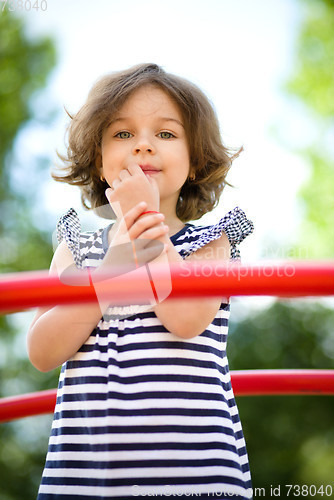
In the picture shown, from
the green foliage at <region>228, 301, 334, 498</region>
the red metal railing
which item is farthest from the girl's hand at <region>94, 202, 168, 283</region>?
the green foliage at <region>228, 301, 334, 498</region>

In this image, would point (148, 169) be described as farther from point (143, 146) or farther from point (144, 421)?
point (144, 421)

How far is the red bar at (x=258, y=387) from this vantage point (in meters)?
1.10

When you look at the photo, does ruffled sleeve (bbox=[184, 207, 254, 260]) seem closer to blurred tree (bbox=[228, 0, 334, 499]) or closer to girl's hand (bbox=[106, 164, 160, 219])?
girl's hand (bbox=[106, 164, 160, 219])

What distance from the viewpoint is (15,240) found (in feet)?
15.8

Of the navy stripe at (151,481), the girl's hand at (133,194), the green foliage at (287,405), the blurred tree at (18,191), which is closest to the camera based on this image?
the navy stripe at (151,481)

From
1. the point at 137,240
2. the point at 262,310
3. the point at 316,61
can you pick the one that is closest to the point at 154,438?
the point at 137,240

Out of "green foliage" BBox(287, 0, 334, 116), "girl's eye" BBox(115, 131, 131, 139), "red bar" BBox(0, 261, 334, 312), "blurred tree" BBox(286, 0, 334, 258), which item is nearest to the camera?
"red bar" BBox(0, 261, 334, 312)

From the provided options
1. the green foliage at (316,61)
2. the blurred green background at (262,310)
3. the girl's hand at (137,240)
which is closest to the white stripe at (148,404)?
the girl's hand at (137,240)

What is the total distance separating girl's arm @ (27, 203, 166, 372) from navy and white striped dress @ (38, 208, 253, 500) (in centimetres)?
3

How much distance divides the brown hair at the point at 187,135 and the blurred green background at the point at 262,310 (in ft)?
9.08

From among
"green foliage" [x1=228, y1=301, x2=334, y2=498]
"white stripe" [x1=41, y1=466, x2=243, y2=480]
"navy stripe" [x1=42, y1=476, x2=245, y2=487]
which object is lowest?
"navy stripe" [x1=42, y1=476, x2=245, y2=487]

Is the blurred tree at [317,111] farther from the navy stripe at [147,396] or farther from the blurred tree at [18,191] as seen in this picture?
the navy stripe at [147,396]

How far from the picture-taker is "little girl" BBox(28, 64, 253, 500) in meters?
0.82

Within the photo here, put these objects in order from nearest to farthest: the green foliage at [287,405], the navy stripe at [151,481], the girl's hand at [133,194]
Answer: the navy stripe at [151,481], the girl's hand at [133,194], the green foliage at [287,405]
